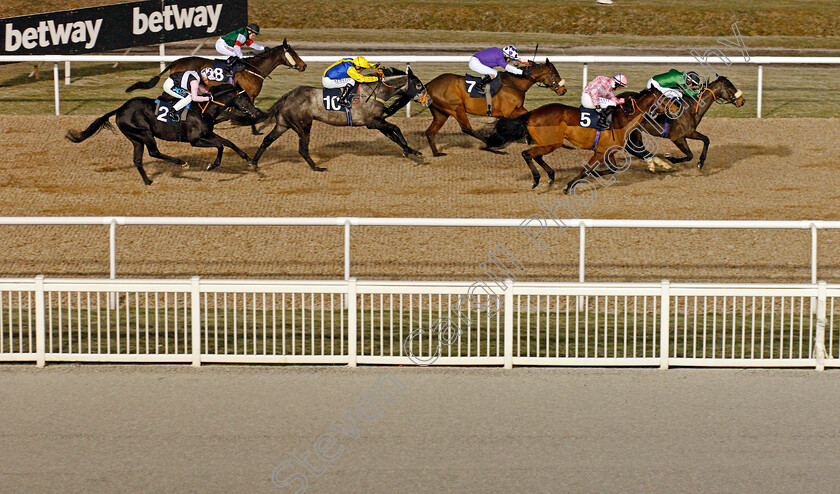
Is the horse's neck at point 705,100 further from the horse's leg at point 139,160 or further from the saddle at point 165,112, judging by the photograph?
the horse's leg at point 139,160

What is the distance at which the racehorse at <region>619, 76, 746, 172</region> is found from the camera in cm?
1426

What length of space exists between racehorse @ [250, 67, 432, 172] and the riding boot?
87mm

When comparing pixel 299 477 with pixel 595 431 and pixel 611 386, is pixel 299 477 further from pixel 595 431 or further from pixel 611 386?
pixel 611 386

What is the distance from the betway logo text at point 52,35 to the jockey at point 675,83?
8.38 metres

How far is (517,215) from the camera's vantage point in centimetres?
1297

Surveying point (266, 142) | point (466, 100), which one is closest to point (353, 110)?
point (266, 142)

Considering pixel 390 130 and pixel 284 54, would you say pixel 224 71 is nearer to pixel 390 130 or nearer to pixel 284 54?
pixel 284 54

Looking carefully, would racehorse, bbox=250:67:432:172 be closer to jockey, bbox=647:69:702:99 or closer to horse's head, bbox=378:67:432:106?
horse's head, bbox=378:67:432:106

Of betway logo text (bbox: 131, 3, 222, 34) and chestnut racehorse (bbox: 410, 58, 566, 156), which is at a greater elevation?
betway logo text (bbox: 131, 3, 222, 34)

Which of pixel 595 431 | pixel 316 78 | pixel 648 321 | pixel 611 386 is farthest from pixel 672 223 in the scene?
pixel 316 78

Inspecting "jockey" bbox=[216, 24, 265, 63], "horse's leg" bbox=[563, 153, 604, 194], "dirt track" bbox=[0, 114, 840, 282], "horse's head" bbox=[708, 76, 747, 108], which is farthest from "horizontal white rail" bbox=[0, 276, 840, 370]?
"jockey" bbox=[216, 24, 265, 63]

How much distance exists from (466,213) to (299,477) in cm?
775

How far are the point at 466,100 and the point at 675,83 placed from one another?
2532 millimetres

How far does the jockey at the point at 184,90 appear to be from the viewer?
14.1m
